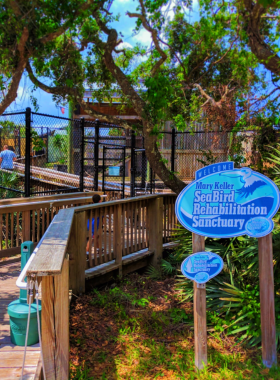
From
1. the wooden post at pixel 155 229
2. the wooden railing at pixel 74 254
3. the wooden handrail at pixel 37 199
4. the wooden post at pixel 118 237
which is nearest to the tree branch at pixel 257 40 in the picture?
the wooden railing at pixel 74 254

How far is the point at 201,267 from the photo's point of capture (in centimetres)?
323

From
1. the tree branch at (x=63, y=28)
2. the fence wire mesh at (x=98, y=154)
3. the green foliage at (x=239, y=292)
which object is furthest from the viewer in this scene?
the fence wire mesh at (x=98, y=154)

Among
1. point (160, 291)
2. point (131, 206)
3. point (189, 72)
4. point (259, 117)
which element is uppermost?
point (189, 72)

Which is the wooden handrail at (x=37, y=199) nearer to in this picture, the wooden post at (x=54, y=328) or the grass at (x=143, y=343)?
the grass at (x=143, y=343)

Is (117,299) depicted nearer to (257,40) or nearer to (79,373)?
(79,373)

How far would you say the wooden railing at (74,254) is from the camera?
2357 mm

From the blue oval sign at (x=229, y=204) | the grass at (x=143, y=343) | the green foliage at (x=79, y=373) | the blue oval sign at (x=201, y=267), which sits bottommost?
the grass at (x=143, y=343)

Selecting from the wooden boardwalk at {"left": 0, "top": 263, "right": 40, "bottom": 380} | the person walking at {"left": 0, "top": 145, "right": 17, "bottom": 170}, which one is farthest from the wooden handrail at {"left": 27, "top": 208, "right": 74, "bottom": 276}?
the person walking at {"left": 0, "top": 145, "right": 17, "bottom": 170}

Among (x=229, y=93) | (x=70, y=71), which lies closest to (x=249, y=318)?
(x=70, y=71)

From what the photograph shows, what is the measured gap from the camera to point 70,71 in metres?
6.98

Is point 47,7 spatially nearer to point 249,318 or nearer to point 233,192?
point 233,192

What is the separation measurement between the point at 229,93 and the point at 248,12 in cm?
450

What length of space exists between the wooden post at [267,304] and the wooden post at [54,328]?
1.84 meters

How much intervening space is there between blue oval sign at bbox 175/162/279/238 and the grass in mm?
1235
